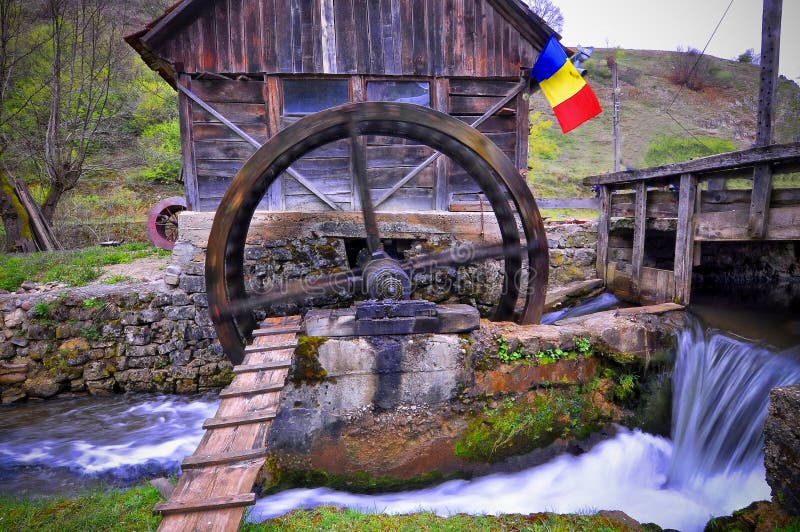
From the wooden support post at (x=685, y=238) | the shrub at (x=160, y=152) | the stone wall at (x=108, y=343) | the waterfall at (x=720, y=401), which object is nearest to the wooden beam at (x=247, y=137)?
the stone wall at (x=108, y=343)

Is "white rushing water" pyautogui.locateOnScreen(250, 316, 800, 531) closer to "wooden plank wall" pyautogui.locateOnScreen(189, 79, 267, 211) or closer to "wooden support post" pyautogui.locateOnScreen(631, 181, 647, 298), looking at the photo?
"wooden support post" pyautogui.locateOnScreen(631, 181, 647, 298)

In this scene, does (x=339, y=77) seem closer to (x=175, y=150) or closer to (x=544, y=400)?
(x=544, y=400)

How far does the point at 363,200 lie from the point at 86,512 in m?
3.07

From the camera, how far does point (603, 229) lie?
570 centimetres

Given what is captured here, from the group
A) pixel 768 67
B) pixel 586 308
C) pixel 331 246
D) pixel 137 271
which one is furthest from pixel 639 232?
pixel 137 271

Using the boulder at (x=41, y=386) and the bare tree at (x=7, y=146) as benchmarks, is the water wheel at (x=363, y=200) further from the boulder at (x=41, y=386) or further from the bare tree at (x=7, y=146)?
the bare tree at (x=7, y=146)

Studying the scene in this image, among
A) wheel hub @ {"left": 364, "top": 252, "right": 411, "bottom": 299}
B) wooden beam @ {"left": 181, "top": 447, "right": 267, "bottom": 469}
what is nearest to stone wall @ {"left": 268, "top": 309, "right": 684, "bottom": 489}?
wheel hub @ {"left": 364, "top": 252, "right": 411, "bottom": 299}

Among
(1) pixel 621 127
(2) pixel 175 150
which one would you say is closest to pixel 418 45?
(2) pixel 175 150

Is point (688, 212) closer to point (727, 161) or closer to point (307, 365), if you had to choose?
point (727, 161)

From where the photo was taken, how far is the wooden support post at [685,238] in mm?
4180

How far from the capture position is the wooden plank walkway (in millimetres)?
1658

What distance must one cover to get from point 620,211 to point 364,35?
4126 mm

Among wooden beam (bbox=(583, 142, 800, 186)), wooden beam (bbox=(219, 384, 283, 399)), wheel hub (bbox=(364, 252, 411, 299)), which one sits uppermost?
wooden beam (bbox=(583, 142, 800, 186))

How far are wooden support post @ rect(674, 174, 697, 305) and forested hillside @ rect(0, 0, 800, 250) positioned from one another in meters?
9.15
